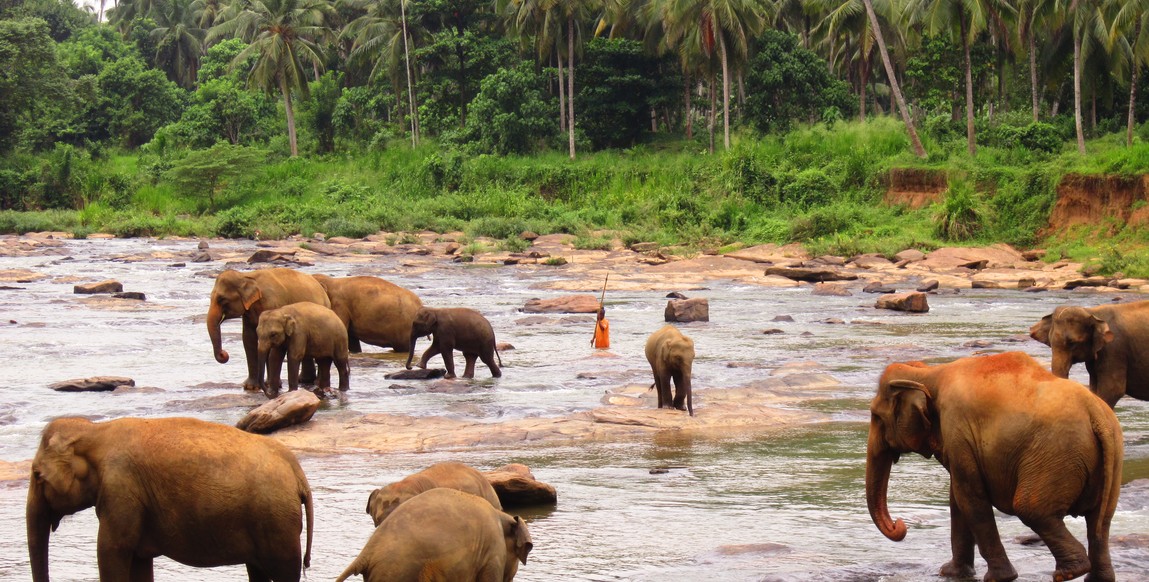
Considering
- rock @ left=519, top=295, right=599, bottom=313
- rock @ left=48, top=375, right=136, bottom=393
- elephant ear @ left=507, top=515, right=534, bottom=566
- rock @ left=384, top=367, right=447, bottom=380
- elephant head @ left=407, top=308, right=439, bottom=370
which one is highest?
elephant ear @ left=507, top=515, right=534, bottom=566

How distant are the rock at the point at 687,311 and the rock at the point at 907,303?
390cm

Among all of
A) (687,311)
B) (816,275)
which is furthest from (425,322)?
(816,275)

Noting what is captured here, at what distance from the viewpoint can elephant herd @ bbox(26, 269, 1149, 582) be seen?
18.0ft

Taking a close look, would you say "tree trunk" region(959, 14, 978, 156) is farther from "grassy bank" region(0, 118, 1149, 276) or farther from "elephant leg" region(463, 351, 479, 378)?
"elephant leg" region(463, 351, 479, 378)

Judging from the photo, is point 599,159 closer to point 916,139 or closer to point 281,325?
point 916,139

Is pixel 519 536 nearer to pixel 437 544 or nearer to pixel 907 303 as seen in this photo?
pixel 437 544

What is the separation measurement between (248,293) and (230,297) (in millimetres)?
217

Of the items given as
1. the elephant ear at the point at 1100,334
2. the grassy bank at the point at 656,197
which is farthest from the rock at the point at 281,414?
the grassy bank at the point at 656,197

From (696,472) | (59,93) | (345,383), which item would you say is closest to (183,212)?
(59,93)

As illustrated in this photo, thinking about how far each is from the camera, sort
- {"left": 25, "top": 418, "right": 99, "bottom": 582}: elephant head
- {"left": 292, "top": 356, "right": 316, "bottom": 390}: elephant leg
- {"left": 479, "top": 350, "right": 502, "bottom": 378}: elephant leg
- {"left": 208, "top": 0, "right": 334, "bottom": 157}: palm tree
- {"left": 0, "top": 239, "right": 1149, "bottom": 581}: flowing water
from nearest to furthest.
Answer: {"left": 25, "top": 418, "right": 99, "bottom": 582}: elephant head → {"left": 0, "top": 239, "right": 1149, "bottom": 581}: flowing water → {"left": 292, "top": 356, "right": 316, "bottom": 390}: elephant leg → {"left": 479, "top": 350, "right": 502, "bottom": 378}: elephant leg → {"left": 208, "top": 0, "right": 334, "bottom": 157}: palm tree

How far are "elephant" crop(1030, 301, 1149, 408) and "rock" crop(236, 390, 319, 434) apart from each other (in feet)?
21.7

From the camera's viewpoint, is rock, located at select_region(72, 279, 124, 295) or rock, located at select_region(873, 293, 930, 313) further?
rock, located at select_region(72, 279, 124, 295)

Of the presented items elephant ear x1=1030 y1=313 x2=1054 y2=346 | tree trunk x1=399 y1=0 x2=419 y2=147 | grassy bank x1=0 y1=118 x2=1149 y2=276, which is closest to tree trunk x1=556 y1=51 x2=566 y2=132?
grassy bank x1=0 y1=118 x2=1149 y2=276

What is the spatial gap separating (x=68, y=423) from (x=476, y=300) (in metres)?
21.4
